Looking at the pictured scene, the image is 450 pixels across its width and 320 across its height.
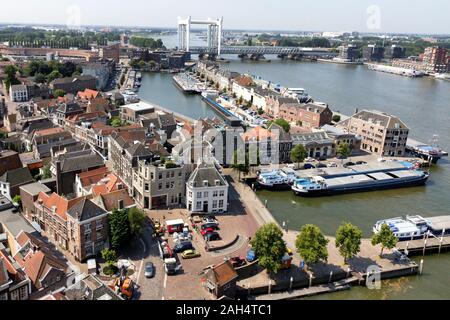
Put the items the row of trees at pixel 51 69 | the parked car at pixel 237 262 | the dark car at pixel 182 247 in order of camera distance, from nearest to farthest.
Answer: the parked car at pixel 237 262
the dark car at pixel 182 247
the row of trees at pixel 51 69

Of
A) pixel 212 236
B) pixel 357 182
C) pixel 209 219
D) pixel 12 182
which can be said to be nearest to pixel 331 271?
pixel 212 236

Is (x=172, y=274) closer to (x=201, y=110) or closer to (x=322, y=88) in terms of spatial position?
(x=201, y=110)

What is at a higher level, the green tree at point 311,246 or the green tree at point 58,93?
the green tree at point 58,93

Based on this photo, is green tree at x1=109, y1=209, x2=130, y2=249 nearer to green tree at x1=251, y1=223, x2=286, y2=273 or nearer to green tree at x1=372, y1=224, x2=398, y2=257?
green tree at x1=251, y1=223, x2=286, y2=273

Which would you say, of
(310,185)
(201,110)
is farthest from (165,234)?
(201,110)

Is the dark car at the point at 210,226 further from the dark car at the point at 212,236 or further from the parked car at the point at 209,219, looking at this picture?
the dark car at the point at 212,236

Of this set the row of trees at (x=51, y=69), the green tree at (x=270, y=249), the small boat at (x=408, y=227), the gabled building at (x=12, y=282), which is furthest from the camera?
the row of trees at (x=51, y=69)

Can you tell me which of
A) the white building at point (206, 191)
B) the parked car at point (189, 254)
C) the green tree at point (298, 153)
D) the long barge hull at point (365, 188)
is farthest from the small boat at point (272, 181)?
the parked car at point (189, 254)

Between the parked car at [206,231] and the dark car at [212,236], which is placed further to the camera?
the parked car at [206,231]

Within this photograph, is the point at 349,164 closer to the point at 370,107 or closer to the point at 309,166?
the point at 309,166

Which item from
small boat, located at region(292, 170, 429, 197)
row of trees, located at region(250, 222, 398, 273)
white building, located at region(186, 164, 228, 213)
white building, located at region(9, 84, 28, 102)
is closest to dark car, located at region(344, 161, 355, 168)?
small boat, located at region(292, 170, 429, 197)
